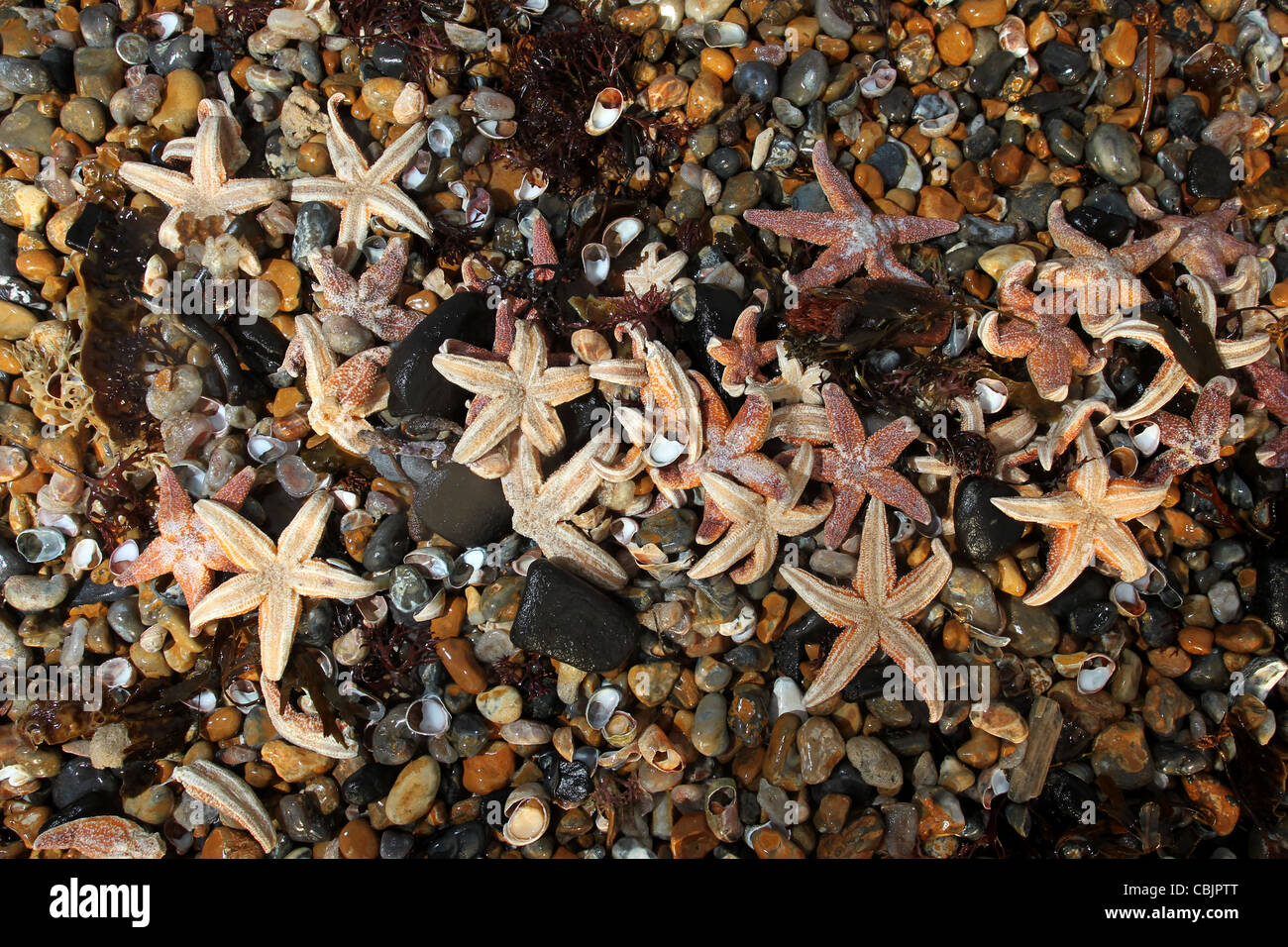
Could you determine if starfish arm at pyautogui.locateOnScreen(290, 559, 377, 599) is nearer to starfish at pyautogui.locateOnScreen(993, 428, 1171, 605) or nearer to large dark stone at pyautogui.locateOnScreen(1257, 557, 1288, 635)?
starfish at pyautogui.locateOnScreen(993, 428, 1171, 605)

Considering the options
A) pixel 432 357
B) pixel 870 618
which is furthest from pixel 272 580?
pixel 870 618

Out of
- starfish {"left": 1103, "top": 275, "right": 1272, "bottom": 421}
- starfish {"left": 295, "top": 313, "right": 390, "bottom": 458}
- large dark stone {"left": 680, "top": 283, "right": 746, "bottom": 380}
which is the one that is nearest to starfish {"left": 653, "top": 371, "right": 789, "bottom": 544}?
large dark stone {"left": 680, "top": 283, "right": 746, "bottom": 380}

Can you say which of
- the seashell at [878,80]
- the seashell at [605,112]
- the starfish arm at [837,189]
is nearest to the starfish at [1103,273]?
the starfish arm at [837,189]

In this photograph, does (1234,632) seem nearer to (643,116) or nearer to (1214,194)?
(1214,194)

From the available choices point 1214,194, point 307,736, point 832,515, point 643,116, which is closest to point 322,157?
point 643,116

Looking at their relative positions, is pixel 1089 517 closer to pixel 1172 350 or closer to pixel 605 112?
pixel 1172 350
